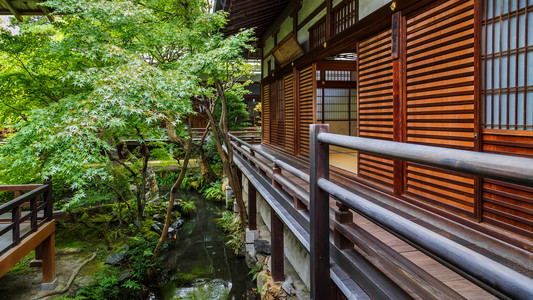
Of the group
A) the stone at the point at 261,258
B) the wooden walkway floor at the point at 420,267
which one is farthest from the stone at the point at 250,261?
the wooden walkway floor at the point at 420,267

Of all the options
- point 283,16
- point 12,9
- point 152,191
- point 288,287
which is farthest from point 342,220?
point 152,191

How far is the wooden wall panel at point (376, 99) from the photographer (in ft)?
17.2

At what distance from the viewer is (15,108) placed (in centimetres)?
779

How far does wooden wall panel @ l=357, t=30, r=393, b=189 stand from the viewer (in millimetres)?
5238

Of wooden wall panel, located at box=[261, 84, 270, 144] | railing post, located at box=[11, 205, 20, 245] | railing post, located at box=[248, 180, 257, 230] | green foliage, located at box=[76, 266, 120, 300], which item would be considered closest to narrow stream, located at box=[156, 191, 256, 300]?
green foliage, located at box=[76, 266, 120, 300]

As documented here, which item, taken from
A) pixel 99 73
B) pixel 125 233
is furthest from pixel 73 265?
pixel 99 73

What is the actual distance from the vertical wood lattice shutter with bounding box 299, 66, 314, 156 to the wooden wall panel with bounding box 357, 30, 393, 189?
290cm

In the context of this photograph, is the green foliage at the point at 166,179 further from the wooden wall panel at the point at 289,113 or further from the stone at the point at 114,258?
the wooden wall panel at the point at 289,113

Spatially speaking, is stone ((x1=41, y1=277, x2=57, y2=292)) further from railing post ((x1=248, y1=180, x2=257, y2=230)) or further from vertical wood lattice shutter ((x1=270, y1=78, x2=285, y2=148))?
vertical wood lattice shutter ((x1=270, y1=78, x2=285, y2=148))

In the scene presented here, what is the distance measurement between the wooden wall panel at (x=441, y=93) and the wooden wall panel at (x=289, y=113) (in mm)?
6086

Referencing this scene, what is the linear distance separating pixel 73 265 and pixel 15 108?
4.38 metres

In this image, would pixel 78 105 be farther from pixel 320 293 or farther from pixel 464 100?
pixel 464 100

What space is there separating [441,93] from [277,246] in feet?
13.6

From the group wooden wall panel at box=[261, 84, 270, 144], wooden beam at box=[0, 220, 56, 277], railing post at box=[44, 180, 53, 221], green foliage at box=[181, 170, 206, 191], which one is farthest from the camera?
green foliage at box=[181, 170, 206, 191]
